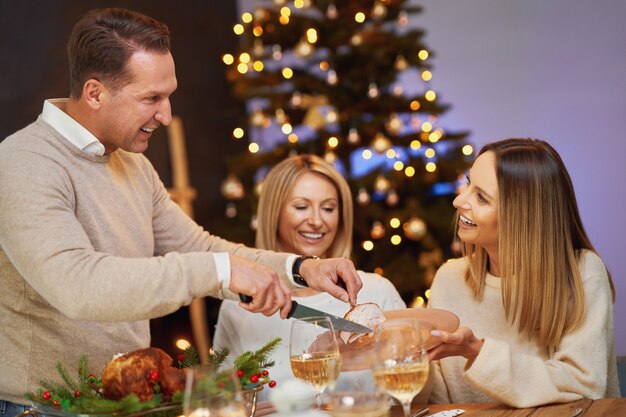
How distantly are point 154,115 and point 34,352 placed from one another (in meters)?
0.61

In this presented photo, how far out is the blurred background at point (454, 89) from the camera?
4488 millimetres

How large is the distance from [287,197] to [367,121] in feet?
6.67

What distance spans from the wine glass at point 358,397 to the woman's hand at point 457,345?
1.86ft

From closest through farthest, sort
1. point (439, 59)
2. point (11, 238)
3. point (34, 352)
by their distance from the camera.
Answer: point (11, 238)
point (34, 352)
point (439, 59)

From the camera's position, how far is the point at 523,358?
191 centimetres

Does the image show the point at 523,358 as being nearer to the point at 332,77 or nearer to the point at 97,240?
the point at 97,240

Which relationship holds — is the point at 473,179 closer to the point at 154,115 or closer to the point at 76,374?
the point at 154,115

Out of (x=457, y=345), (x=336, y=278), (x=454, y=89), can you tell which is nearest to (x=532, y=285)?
(x=457, y=345)

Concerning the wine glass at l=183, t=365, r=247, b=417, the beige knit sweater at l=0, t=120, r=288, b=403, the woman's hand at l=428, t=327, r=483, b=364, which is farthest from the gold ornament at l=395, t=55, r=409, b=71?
the wine glass at l=183, t=365, r=247, b=417

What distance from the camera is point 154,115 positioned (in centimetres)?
198

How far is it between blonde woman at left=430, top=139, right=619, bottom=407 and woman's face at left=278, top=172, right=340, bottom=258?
65 centimetres

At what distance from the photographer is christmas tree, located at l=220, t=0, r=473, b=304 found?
4.75 metres

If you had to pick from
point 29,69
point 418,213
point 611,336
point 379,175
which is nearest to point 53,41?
point 29,69

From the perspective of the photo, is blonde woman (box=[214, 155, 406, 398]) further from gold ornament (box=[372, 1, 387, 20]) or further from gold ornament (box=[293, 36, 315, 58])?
gold ornament (box=[372, 1, 387, 20])
